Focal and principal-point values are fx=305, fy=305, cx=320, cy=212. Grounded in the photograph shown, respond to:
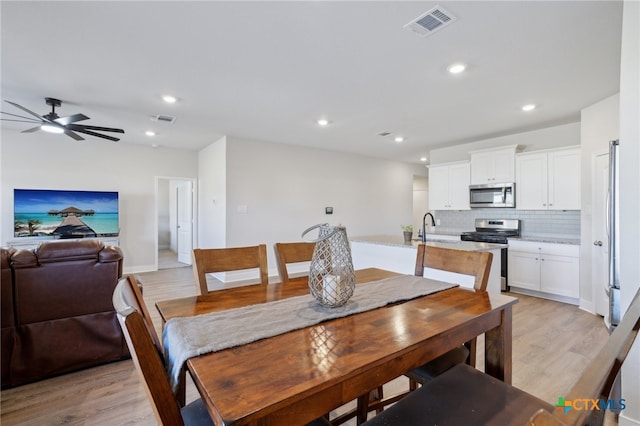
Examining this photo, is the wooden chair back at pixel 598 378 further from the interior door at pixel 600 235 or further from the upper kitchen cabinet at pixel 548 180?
the upper kitchen cabinet at pixel 548 180

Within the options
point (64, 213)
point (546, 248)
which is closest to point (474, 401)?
point (546, 248)

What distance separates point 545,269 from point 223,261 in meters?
4.50

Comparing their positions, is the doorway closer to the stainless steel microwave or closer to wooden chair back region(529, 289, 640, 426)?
the stainless steel microwave

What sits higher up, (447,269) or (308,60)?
(308,60)

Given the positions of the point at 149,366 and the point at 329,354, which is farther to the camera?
the point at 329,354

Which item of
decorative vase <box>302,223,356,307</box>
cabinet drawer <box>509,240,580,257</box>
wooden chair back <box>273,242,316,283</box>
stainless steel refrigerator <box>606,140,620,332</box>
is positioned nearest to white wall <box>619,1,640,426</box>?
stainless steel refrigerator <box>606,140,620,332</box>

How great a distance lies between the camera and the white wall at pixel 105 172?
5059 millimetres

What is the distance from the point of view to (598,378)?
500 mm

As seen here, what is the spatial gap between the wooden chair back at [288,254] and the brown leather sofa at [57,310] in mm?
1467

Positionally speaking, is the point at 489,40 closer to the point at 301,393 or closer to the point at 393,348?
the point at 393,348

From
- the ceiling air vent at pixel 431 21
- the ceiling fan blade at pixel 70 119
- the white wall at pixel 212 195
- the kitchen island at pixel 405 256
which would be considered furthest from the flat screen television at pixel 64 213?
the ceiling air vent at pixel 431 21

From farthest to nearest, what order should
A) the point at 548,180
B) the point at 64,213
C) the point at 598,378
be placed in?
the point at 64,213 < the point at 548,180 < the point at 598,378

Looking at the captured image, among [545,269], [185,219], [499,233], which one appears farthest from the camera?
[185,219]

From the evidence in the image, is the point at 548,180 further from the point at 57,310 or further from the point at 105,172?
the point at 105,172
